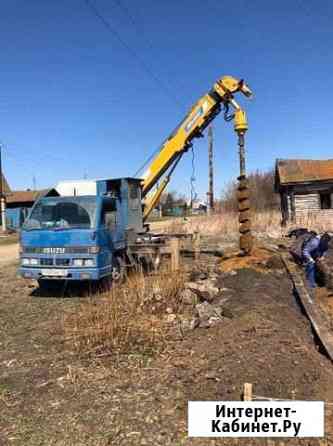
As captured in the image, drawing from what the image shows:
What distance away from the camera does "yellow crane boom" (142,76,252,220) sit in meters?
13.3

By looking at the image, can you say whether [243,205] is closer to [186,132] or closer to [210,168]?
[186,132]

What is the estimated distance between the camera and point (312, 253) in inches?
432

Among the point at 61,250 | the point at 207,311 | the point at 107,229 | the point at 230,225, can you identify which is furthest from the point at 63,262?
the point at 230,225

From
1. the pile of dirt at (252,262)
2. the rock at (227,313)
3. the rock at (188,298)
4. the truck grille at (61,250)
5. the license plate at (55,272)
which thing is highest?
the truck grille at (61,250)

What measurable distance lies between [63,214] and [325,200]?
2412cm

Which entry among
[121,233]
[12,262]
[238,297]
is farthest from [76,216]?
[12,262]

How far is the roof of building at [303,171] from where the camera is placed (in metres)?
28.7

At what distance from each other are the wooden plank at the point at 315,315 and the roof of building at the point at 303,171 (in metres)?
18.8

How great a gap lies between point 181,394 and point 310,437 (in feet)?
4.22

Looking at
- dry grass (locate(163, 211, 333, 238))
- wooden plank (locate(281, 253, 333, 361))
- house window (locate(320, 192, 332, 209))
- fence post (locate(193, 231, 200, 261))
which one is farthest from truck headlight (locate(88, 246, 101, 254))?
house window (locate(320, 192, 332, 209))

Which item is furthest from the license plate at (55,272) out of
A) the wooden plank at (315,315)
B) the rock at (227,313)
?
the wooden plank at (315,315)

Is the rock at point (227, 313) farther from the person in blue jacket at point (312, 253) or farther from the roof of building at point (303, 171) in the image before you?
the roof of building at point (303, 171)

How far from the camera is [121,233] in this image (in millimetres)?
10930

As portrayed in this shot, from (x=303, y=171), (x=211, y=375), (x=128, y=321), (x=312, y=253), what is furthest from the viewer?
(x=303, y=171)
